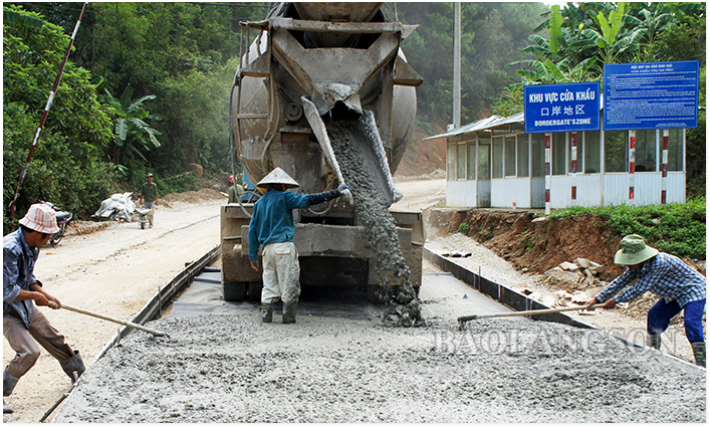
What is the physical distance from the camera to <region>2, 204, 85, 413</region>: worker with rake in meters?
3.62

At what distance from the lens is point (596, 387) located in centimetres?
362

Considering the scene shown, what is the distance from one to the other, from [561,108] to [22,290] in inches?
425

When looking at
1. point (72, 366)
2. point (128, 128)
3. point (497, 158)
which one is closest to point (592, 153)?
point (497, 158)

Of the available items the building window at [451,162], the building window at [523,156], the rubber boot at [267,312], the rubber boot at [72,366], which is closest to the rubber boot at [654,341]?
the rubber boot at [267,312]

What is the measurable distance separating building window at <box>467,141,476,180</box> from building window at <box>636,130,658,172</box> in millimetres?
4970

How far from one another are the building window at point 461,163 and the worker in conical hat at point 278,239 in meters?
12.4

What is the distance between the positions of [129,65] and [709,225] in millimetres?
25546

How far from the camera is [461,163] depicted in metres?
17.2

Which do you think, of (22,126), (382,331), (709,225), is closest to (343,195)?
(382,331)

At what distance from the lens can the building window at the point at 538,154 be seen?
13812mm

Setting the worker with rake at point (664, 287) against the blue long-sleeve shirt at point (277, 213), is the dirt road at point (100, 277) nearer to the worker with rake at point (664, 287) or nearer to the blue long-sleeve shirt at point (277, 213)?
the blue long-sleeve shirt at point (277, 213)

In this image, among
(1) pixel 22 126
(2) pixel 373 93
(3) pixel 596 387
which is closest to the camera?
(3) pixel 596 387

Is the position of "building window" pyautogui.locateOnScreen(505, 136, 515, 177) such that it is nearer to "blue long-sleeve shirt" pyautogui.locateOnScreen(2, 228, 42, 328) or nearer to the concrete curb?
the concrete curb

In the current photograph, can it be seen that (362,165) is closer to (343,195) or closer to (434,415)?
(343,195)
